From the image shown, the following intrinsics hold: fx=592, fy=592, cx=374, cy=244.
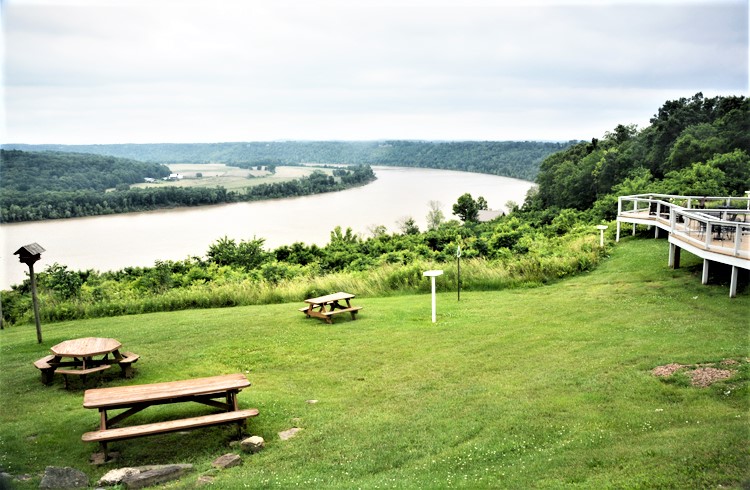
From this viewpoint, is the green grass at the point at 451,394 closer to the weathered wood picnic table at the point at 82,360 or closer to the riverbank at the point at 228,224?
the weathered wood picnic table at the point at 82,360

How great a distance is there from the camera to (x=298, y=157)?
114750 mm

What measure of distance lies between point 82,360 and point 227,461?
144 inches

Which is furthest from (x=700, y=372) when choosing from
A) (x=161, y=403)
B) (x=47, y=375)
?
(x=47, y=375)

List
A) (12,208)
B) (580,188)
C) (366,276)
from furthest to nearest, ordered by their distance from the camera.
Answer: (580,188)
(12,208)
(366,276)

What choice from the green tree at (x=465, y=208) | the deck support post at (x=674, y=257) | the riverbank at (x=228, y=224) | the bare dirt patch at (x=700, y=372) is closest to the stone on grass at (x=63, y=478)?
the bare dirt patch at (x=700, y=372)

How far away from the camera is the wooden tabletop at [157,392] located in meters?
5.95

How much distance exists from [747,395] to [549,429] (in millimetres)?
2015

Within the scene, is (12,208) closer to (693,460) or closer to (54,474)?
(54,474)

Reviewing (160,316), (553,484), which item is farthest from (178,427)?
(160,316)

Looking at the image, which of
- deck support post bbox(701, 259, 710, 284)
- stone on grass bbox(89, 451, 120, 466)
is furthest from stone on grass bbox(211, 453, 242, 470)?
deck support post bbox(701, 259, 710, 284)

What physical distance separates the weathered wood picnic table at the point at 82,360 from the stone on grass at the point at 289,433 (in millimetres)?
2982

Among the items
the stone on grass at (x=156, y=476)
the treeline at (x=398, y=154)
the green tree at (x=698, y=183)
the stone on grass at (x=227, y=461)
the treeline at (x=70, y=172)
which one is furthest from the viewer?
the treeline at (x=398, y=154)

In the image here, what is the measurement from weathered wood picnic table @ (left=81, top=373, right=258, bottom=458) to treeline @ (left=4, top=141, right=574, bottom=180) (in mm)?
98433

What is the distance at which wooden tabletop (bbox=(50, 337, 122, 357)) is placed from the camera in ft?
24.8
